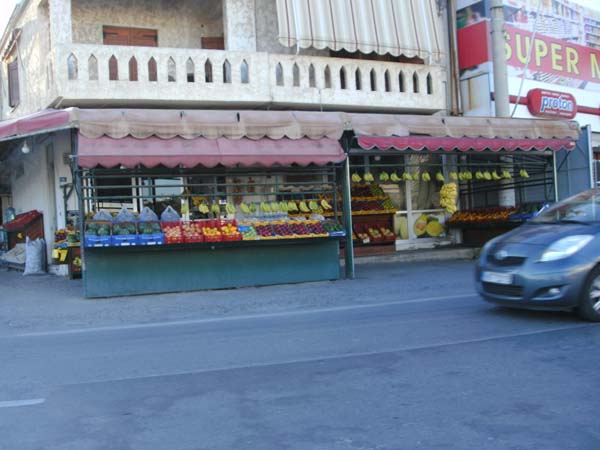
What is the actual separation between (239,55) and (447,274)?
7.20 metres

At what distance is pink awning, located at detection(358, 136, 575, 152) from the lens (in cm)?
1170

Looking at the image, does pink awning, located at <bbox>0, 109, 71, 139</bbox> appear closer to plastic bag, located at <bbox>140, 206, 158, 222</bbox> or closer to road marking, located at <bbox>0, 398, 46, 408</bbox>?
plastic bag, located at <bbox>140, 206, 158, 222</bbox>

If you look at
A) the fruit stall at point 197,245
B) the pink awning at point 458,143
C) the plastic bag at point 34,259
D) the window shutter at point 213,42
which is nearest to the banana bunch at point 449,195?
the pink awning at point 458,143

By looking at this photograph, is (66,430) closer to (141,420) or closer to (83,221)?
(141,420)

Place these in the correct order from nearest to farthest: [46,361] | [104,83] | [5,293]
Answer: [46,361] < [5,293] < [104,83]

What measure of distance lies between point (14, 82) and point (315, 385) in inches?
624

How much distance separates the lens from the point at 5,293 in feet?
39.5

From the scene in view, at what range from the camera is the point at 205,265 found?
1118cm

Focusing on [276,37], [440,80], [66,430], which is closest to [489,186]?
[440,80]

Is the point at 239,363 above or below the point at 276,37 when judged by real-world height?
below

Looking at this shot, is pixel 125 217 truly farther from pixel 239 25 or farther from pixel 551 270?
pixel 551 270

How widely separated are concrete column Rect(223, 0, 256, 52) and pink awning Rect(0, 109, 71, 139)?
6121 millimetres

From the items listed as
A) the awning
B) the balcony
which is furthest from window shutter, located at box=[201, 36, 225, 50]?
the awning

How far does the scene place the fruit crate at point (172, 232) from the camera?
34.8 feet
